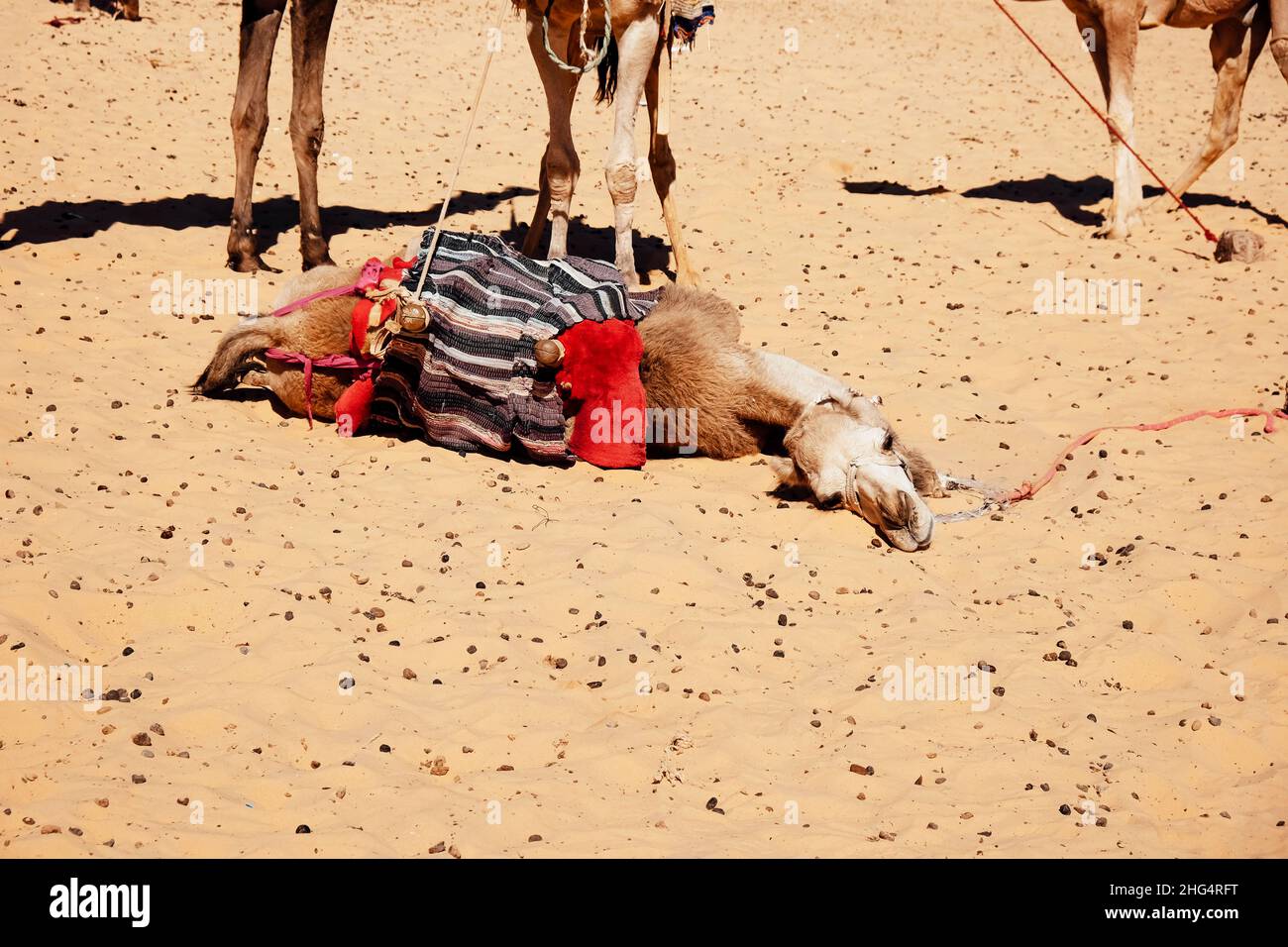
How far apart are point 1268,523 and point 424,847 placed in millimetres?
3659

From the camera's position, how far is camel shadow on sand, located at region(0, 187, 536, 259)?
752 cm

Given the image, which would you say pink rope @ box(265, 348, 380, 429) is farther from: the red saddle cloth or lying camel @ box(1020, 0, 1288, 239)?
lying camel @ box(1020, 0, 1288, 239)

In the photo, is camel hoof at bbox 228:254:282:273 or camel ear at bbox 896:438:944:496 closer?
camel ear at bbox 896:438:944:496

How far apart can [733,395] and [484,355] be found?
3.53 ft

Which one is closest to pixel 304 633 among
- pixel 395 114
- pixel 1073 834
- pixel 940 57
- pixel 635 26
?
pixel 1073 834

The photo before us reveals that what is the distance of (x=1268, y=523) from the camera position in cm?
483

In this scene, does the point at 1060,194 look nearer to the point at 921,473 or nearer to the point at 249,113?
the point at 921,473

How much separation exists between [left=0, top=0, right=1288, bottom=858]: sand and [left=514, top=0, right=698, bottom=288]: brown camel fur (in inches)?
36.0

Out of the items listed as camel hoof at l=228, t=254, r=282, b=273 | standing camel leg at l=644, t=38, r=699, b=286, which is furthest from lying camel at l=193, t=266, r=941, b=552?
standing camel leg at l=644, t=38, r=699, b=286

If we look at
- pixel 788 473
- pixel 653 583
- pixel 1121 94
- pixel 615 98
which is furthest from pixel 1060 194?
pixel 653 583

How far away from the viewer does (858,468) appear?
475 cm

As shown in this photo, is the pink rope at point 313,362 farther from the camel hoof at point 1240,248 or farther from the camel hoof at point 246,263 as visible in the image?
the camel hoof at point 1240,248

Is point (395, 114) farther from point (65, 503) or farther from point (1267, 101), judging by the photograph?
point (1267, 101)

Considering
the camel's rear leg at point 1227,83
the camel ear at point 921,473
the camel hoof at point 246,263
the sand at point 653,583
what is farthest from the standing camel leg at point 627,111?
the camel's rear leg at point 1227,83
